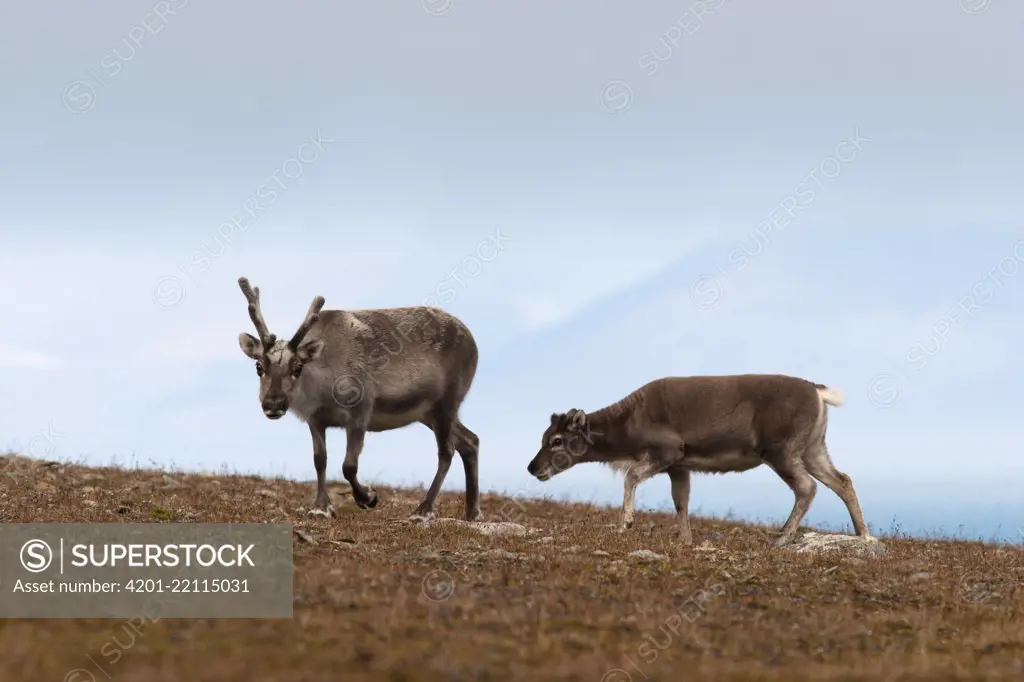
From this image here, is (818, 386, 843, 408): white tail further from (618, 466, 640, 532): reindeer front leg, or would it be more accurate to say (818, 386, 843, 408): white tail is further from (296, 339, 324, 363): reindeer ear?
(296, 339, 324, 363): reindeer ear

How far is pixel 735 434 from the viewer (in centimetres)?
1936

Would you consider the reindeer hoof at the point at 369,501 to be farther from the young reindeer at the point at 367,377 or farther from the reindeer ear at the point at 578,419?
the reindeer ear at the point at 578,419

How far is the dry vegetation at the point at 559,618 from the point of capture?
8.84m

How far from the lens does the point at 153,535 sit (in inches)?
584

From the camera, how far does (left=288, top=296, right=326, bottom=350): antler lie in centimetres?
1881

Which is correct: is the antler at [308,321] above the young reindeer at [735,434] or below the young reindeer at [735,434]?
above

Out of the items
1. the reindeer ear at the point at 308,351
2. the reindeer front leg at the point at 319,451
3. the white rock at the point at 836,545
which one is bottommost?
the white rock at the point at 836,545

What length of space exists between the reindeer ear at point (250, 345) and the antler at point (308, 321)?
560 millimetres

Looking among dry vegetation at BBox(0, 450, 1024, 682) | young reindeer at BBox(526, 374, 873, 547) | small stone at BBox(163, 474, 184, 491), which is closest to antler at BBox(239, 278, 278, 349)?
dry vegetation at BBox(0, 450, 1024, 682)

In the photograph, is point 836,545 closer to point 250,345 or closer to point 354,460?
point 354,460

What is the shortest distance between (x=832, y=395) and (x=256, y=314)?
10542mm

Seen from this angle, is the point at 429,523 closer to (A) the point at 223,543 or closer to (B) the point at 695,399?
(A) the point at 223,543

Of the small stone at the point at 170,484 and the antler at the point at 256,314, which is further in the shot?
the small stone at the point at 170,484

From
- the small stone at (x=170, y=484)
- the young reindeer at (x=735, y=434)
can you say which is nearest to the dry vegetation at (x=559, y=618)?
the young reindeer at (x=735, y=434)
